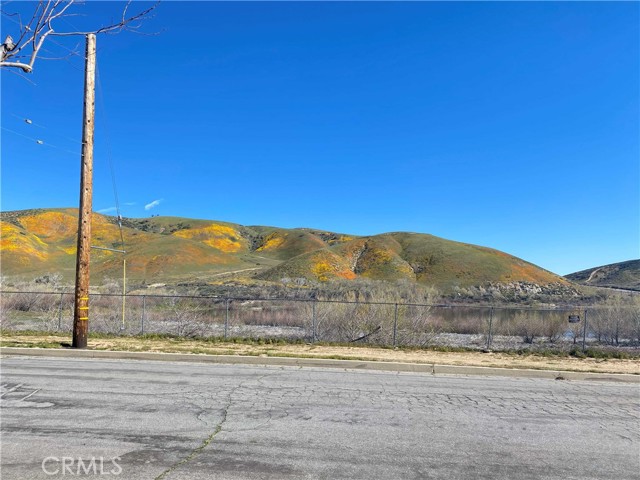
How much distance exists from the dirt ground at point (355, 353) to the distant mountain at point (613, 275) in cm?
9195

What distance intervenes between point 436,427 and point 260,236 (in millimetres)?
158992

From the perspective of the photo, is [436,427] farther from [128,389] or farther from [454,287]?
[454,287]

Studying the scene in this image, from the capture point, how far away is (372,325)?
59.1ft

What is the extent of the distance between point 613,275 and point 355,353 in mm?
116967

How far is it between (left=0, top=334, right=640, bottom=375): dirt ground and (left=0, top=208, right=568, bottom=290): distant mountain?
54.2 meters

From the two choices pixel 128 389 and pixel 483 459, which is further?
pixel 128 389

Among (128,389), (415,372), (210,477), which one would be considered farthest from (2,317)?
(210,477)

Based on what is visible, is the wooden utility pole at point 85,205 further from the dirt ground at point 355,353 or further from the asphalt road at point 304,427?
the asphalt road at point 304,427

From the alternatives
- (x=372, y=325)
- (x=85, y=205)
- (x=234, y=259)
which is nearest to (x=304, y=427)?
(x=85, y=205)

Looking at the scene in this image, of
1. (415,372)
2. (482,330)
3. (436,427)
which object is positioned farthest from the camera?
(482,330)

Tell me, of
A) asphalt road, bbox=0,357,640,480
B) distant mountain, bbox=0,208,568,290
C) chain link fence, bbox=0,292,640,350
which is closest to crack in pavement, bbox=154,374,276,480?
asphalt road, bbox=0,357,640,480

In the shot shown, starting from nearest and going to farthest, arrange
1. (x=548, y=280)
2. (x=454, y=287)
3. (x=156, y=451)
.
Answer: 1. (x=156, y=451)
2. (x=454, y=287)
3. (x=548, y=280)

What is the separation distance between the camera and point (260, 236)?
16388 centimetres

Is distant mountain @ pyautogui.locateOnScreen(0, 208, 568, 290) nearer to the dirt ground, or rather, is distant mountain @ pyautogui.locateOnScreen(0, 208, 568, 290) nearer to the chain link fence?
the chain link fence
